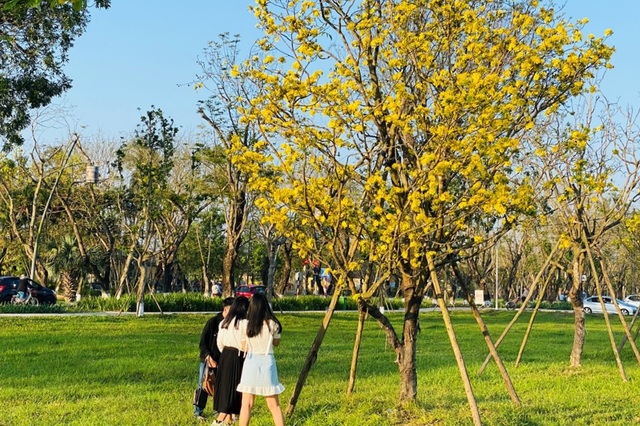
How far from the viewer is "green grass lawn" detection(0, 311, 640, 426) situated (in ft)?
26.4

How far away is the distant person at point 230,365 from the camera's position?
7.34 meters

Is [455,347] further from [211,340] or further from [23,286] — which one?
[23,286]

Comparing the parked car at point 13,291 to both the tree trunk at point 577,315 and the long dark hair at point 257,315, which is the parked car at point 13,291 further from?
the long dark hair at point 257,315

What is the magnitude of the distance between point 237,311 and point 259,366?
1.99 ft

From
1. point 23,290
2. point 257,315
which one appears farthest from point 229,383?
point 23,290

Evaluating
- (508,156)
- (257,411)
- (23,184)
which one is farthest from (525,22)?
(23,184)

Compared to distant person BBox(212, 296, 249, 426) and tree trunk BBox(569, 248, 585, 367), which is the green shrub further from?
distant person BBox(212, 296, 249, 426)

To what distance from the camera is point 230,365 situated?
7.48 metres

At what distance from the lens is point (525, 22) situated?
7938 mm

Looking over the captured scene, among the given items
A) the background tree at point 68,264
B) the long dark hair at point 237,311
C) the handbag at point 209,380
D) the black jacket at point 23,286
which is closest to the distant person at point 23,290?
the black jacket at point 23,286

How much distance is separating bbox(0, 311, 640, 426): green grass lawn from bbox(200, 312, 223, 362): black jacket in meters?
0.70

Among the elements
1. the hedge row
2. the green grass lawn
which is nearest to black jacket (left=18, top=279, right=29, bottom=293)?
the hedge row

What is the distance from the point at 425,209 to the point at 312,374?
16.2ft

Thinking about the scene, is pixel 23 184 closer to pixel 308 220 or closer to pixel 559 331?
pixel 559 331
